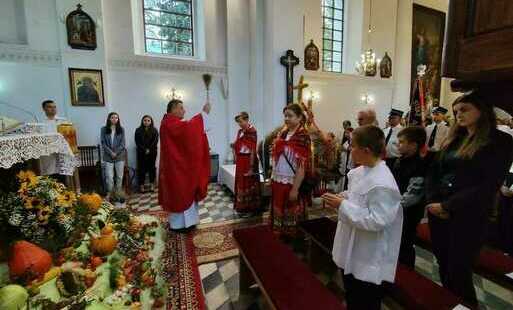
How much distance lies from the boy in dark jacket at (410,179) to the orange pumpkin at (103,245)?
7.62 feet

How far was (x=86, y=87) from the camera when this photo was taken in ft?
19.6

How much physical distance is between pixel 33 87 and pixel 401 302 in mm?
7457

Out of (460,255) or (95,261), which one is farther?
(95,261)

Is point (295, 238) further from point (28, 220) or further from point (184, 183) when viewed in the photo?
point (28, 220)

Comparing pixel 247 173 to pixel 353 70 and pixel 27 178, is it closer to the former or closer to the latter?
pixel 27 178

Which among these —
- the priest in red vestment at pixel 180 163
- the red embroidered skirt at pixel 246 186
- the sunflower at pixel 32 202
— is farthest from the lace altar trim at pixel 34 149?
the red embroidered skirt at pixel 246 186

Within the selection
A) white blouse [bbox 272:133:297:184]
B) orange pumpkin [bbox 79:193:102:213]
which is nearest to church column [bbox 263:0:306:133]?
white blouse [bbox 272:133:297:184]

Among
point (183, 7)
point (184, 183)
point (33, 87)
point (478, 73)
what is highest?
point (183, 7)

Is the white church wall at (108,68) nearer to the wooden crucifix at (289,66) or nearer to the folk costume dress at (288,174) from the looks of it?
the wooden crucifix at (289,66)

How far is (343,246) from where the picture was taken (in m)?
1.58

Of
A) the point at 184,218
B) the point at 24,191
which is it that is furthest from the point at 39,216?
the point at 184,218

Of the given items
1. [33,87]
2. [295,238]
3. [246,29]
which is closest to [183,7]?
[246,29]

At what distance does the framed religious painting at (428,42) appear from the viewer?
966 cm

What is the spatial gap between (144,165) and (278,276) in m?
5.43
